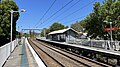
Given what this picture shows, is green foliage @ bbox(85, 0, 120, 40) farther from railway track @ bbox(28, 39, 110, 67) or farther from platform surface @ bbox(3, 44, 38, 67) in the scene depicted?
platform surface @ bbox(3, 44, 38, 67)

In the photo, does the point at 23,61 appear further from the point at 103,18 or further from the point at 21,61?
the point at 103,18

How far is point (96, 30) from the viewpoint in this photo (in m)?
39.4

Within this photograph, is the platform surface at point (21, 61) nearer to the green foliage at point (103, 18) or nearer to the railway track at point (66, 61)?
the railway track at point (66, 61)

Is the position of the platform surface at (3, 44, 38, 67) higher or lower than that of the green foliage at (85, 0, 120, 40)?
lower

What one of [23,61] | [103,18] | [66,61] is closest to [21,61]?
[23,61]

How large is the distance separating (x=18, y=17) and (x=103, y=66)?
128 ft

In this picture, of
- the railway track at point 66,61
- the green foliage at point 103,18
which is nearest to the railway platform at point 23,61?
the railway track at point 66,61

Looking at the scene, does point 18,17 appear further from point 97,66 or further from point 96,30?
point 97,66

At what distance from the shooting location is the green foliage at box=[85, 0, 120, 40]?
118ft

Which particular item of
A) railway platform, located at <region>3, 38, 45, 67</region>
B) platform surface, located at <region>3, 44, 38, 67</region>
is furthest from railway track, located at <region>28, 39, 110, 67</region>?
platform surface, located at <region>3, 44, 38, 67</region>

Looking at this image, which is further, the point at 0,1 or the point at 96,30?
the point at 0,1

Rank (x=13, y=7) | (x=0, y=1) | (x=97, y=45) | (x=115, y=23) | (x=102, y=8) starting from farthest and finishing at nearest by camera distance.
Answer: (x=13, y=7) < (x=0, y=1) < (x=102, y=8) < (x=115, y=23) < (x=97, y=45)

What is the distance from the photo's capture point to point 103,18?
37.4 meters

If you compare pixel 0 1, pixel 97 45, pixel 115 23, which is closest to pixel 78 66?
pixel 97 45
